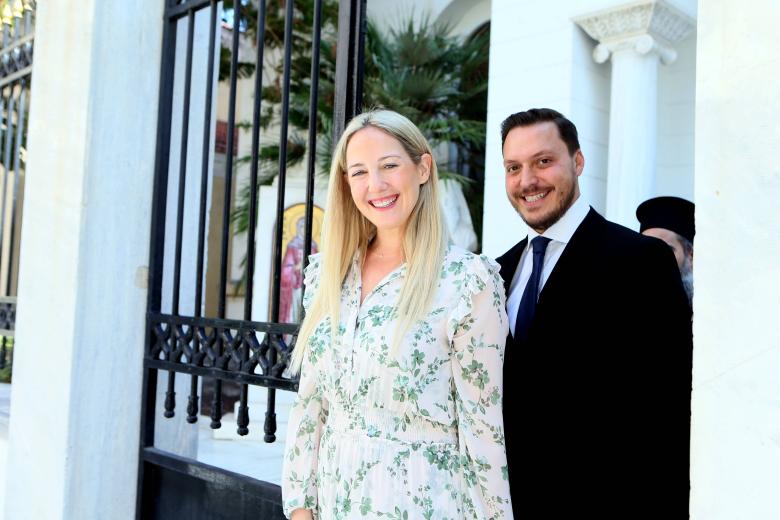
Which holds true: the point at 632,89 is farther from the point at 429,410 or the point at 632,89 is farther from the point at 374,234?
the point at 429,410

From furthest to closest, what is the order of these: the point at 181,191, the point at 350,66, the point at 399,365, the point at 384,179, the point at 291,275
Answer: the point at 291,275 < the point at 181,191 < the point at 350,66 < the point at 384,179 < the point at 399,365

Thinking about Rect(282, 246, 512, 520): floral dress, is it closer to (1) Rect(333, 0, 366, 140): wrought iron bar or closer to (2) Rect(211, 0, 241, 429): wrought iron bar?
(1) Rect(333, 0, 366, 140): wrought iron bar

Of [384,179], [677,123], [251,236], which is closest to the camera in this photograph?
[384,179]

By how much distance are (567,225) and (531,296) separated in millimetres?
234

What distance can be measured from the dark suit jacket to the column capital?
186 inches

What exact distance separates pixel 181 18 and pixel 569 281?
2190mm

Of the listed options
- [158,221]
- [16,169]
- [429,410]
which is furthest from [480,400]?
[16,169]

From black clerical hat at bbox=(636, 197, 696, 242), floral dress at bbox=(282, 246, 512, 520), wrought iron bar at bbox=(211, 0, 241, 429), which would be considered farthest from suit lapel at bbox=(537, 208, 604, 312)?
wrought iron bar at bbox=(211, 0, 241, 429)

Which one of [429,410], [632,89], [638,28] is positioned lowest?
[429,410]

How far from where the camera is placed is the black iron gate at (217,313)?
238 cm

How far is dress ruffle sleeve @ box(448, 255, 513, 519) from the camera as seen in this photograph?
1617 millimetres

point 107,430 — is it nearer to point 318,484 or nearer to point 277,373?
point 277,373

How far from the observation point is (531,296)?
1.84 metres

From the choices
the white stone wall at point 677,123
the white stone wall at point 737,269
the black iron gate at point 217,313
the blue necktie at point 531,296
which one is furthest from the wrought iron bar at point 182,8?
the white stone wall at point 677,123
